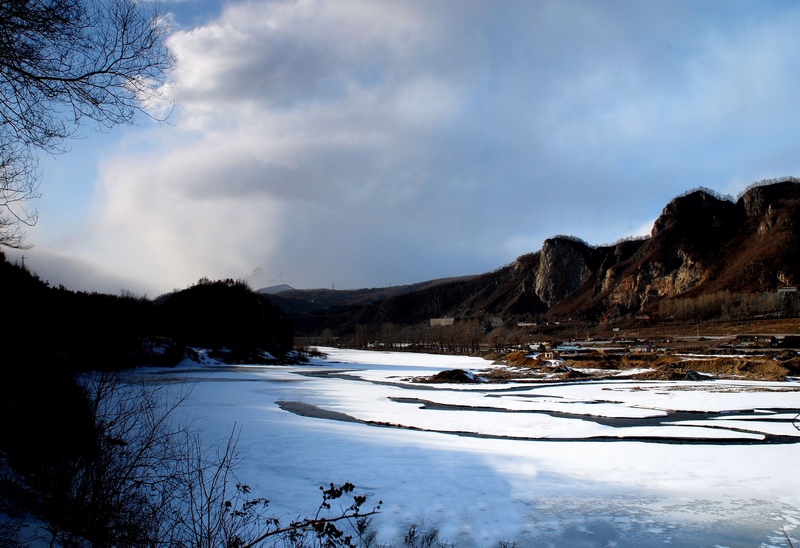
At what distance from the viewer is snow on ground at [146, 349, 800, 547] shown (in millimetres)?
7863

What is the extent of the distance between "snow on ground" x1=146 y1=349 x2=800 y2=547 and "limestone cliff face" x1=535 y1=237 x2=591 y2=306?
17159 cm

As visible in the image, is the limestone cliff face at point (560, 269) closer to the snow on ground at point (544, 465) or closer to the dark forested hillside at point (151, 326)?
the dark forested hillside at point (151, 326)

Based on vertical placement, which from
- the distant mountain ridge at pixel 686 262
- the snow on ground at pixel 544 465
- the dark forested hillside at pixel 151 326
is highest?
the distant mountain ridge at pixel 686 262

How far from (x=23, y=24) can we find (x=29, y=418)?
14.4 ft

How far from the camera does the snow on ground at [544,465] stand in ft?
25.8

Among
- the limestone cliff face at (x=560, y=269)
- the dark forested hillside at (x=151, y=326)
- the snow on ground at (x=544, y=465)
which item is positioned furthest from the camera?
the limestone cliff face at (x=560, y=269)

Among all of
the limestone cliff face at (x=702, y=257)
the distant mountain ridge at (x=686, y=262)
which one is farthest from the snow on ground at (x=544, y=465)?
the limestone cliff face at (x=702, y=257)

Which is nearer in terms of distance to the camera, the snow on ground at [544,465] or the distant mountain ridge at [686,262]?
the snow on ground at [544,465]

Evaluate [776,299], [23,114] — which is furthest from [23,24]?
[776,299]

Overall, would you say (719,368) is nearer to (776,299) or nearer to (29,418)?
(29,418)

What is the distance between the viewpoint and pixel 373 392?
29.3 metres

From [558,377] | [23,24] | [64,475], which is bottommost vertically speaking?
[558,377]

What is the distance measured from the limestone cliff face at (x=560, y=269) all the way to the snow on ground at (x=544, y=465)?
17159 centimetres

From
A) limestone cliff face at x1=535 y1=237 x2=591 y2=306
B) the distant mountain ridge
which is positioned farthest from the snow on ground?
limestone cliff face at x1=535 y1=237 x2=591 y2=306
